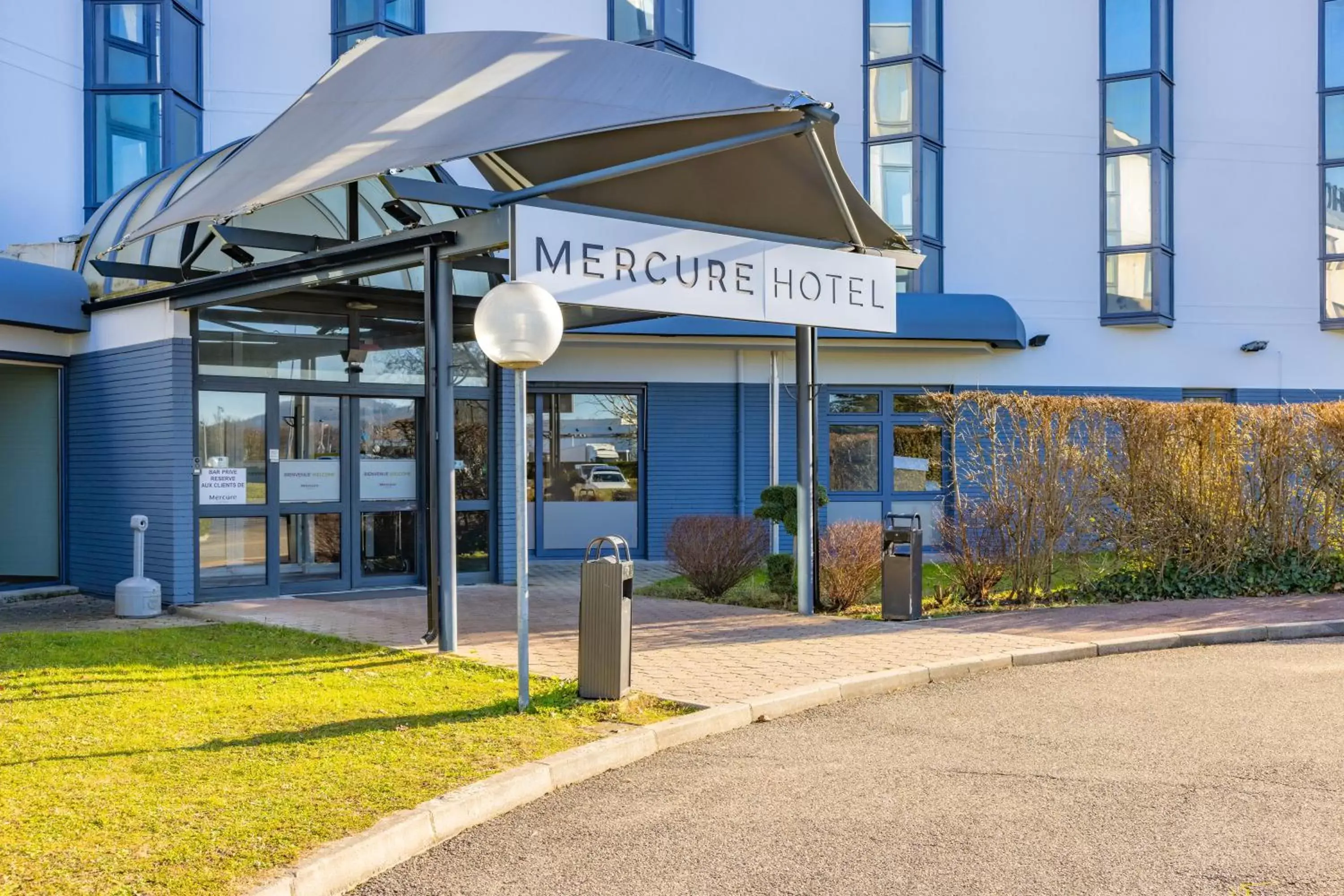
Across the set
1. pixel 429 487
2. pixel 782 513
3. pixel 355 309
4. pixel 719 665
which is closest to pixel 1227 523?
pixel 782 513

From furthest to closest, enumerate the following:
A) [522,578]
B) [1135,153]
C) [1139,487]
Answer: [1135,153], [1139,487], [522,578]

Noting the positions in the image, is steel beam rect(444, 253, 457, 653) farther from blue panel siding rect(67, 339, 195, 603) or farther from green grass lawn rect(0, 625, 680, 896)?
blue panel siding rect(67, 339, 195, 603)

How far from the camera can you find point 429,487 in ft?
31.0

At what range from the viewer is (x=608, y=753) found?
20.6ft

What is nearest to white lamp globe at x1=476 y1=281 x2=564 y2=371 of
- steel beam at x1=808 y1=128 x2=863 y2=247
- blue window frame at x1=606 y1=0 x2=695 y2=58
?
steel beam at x1=808 y1=128 x2=863 y2=247

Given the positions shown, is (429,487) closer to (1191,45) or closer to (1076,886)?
(1076,886)

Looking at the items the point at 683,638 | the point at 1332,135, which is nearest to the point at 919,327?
the point at 1332,135

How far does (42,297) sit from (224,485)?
106 inches

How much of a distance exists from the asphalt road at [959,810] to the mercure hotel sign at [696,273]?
3.38m

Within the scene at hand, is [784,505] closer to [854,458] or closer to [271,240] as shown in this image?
[271,240]

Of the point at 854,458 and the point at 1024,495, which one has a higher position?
the point at 854,458

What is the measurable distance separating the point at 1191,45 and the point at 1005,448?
1076 cm

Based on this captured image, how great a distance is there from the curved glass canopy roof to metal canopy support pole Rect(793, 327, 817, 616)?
3.83m

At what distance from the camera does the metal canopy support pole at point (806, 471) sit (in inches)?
457
